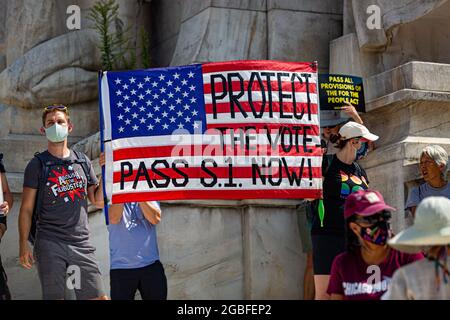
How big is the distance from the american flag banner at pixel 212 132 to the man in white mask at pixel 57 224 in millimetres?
284

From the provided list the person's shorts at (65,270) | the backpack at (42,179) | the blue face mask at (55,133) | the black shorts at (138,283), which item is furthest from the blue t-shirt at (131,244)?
the blue face mask at (55,133)

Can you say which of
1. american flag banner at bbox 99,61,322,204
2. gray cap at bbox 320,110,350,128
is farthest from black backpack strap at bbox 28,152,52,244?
gray cap at bbox 320,110,350,128

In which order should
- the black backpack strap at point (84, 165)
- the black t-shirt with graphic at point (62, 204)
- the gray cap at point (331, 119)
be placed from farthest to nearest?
the gray cap at point (331, 119), the black backpack strap at point (84, 165), the black t-shirt with graphic at point (62, 204)

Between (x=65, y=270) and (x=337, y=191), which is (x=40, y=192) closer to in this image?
(x=65, y=270)

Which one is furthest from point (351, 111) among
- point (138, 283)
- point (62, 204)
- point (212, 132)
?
point (62, 204)

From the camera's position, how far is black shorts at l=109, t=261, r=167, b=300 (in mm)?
9008

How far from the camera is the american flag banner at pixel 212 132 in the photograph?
9.37m

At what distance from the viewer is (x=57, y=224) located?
9094mm

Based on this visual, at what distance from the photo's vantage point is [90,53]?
1423 cm

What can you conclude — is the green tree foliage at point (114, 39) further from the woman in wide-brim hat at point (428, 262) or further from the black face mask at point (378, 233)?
the woman in wide-brim hat at point (428, 262)

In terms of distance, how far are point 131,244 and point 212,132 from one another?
1.12 m
